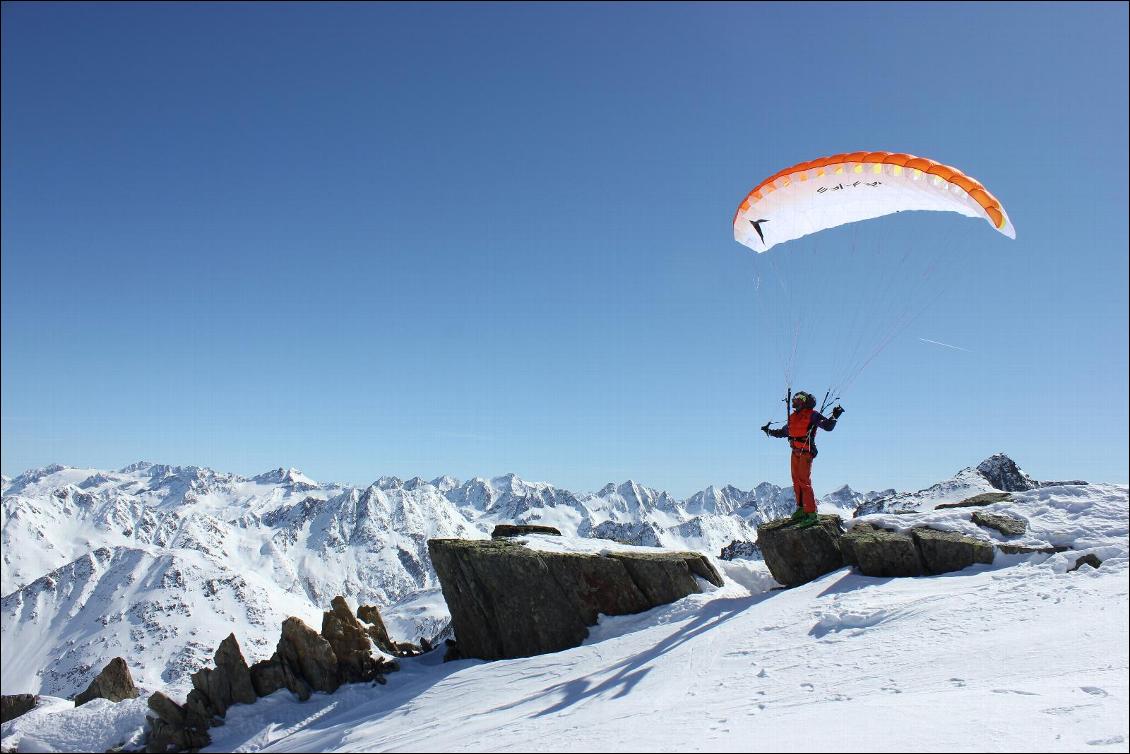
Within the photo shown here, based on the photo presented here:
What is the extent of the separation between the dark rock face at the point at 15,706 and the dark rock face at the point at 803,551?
1167 inches

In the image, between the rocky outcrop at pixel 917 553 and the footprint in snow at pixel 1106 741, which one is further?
the rocky outcrop at pixel 917 553

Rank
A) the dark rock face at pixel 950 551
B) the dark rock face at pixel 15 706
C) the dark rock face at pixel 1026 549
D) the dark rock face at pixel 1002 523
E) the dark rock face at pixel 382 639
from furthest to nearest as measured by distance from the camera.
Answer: the dark rock face at pixel 15 706 → the dark rock face at pixel 382 639 → the dark rock face at pixel 1002 523 → the dark rock face at pixel 950 551 → the dark rock face at pixel 1026 549

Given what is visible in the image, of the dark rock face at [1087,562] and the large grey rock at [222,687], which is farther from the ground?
the large grey rock at [222,687]

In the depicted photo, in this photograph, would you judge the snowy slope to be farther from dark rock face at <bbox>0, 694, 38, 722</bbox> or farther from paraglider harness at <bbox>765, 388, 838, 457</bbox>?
dark rock face at <bbox>0, 694, 38, 722</bbox>

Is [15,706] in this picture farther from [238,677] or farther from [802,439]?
[802,439]

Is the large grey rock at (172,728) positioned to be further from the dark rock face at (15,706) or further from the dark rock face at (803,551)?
the dark rock face at (803,551)

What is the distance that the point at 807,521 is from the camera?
754 inches

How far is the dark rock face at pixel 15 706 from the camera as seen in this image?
2548 cm

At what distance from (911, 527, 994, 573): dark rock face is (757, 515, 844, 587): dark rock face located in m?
2.35

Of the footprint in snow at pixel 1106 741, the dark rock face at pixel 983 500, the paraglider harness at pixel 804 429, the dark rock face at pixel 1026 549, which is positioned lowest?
the footprint in snow at pixel 1106 741

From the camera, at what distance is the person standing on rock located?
1809 centimetres

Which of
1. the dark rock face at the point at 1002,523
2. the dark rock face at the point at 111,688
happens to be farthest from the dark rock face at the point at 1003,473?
the dark rock face at the point at 111,688

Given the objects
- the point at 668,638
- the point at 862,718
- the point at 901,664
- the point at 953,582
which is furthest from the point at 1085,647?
the point at 668,638

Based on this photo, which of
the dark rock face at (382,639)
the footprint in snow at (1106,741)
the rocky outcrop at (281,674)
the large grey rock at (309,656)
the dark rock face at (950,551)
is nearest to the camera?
the footprint in snow at (1106,741)
